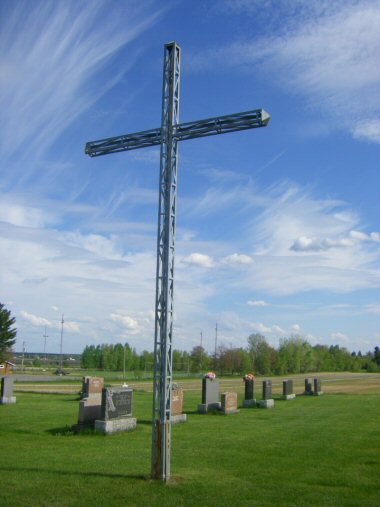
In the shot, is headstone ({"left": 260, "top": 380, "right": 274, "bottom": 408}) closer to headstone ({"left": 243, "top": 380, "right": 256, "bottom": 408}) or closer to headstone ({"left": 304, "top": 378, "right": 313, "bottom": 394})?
headstone ({"left": 243, "top": 380, "right": 256, "bottom": 408})

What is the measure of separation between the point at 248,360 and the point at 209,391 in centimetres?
8294

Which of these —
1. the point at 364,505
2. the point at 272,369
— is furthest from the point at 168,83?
the point at 272,369

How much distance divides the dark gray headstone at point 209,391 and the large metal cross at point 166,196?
13.0 m

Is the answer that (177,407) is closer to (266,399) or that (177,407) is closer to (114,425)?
(114,425)

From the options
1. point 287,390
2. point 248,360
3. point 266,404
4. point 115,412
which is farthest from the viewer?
point 248,360

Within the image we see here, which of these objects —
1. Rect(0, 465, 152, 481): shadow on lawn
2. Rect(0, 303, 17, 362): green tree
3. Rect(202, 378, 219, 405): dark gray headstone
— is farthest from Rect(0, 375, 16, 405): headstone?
Rect(0, 303, 17, 362): green tree

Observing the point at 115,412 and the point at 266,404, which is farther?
the point at 266,404

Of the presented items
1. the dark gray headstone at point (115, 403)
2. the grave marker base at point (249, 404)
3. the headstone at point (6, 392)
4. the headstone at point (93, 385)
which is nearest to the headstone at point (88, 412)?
the dark gray headstone at point (115, 403)

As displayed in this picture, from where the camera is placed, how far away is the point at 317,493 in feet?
29.6

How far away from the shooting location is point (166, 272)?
989 cm

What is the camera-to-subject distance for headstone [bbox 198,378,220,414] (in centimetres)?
2252

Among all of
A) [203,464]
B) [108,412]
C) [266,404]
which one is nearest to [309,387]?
[266,404]

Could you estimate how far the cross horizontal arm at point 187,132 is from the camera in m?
9.37

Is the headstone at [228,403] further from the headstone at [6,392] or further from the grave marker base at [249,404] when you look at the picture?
the headstone at [6,392]
